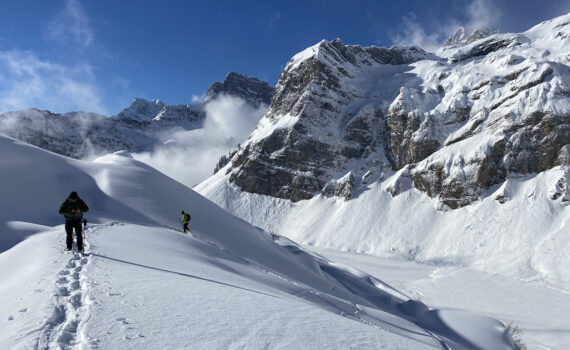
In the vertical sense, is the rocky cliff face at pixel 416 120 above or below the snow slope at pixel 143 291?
above

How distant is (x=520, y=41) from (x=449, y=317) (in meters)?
132

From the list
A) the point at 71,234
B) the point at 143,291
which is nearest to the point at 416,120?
the point at 71,234

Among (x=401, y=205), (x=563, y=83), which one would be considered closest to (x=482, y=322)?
(x=401, y=205)

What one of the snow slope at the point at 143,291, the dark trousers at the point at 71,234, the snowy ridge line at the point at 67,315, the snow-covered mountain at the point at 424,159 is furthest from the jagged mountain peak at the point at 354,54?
the snowy ridge line at the point at 67,315

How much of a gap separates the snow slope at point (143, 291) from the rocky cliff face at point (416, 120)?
6469cm

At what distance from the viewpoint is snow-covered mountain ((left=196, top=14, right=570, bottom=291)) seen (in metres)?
Answer: 63.9

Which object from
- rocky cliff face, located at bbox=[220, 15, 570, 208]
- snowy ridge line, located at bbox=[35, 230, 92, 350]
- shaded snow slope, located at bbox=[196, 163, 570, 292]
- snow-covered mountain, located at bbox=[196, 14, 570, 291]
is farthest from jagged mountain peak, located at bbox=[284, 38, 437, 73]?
snowy ridge line, located at bbox=[35, 230, 92, 350]

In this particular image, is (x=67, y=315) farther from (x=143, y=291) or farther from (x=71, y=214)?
(x=71, y=214)

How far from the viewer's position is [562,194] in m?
61.7

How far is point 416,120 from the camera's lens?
95.8 metres

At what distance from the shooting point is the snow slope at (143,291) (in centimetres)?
448

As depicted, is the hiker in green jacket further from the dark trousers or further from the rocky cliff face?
the rocky cliff face

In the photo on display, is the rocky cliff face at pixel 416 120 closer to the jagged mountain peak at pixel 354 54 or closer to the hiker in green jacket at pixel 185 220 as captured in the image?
the jagged mountain peak at pixel 354 54

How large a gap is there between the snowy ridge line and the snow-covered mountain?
5872cm
